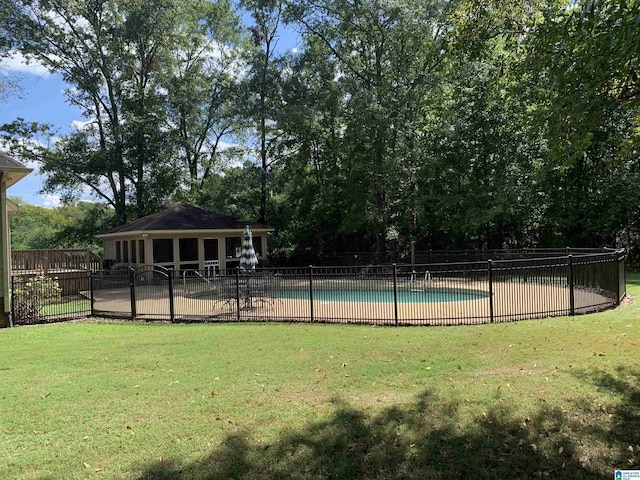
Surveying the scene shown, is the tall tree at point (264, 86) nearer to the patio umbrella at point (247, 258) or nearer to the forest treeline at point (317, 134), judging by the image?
the forest treeline at point (317, 134)

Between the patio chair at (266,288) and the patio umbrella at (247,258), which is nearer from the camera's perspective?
the patio chair at (266,288)

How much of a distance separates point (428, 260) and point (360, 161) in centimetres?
709

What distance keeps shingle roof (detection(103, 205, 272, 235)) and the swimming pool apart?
11924 mm

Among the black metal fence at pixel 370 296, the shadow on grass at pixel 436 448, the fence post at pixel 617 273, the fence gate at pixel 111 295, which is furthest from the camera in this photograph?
the fence gate at pixel 111 295

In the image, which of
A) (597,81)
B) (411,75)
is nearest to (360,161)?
(411,75)

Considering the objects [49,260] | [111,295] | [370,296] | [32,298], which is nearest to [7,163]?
[32,298]

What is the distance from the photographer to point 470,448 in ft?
11.8

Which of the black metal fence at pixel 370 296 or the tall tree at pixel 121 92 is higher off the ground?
the tall tree at pixel 121 92

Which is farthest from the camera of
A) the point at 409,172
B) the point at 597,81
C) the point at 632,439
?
the point at 409,172

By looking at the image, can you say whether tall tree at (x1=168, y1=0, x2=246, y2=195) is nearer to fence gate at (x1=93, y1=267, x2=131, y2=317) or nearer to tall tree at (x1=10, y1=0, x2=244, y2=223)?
tall tree at (x1=10, y1=0, x2=244, y2=223)

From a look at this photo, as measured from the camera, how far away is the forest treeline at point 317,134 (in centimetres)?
2248

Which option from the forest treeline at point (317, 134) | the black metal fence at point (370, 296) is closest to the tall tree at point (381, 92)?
the forest treeline at point (317, 134)

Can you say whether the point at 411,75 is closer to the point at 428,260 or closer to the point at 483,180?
the point at 483,180

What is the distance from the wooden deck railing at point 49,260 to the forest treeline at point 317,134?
9.91 meters
